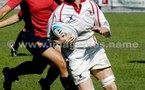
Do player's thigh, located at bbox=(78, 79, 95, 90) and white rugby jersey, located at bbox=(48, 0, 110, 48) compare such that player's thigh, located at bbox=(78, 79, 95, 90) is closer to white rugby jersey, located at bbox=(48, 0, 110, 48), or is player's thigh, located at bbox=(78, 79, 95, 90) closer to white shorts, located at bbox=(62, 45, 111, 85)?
white shorts, located at bbox=(62, 45, 111, 85)

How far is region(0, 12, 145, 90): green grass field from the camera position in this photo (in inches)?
498

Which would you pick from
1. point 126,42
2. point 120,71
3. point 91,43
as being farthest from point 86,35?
point 126,42

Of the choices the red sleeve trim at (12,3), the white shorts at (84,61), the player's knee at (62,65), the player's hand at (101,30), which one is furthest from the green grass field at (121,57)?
the player's hand at (101,30)

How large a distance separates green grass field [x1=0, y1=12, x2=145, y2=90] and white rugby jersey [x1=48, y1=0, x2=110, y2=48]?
339cm

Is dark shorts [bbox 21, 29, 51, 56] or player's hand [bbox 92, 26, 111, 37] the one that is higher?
player's hand [bbox 92, 26, 111, 37]

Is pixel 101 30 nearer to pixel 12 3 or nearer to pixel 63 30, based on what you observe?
pixel 63 30

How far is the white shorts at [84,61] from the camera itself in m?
8.73

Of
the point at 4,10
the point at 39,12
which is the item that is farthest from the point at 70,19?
the point at 39,12

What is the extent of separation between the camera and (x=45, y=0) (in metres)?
10.9

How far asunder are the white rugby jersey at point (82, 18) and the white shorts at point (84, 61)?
0.35 feet

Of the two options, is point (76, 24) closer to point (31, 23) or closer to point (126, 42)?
Answer: point (31, 23)

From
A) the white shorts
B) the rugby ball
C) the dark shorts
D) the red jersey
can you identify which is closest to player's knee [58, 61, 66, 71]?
the dark shorts

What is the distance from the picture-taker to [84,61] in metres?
8.78

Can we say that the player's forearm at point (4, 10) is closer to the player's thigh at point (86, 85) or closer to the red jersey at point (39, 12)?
the red jersey at point (39, 12)
